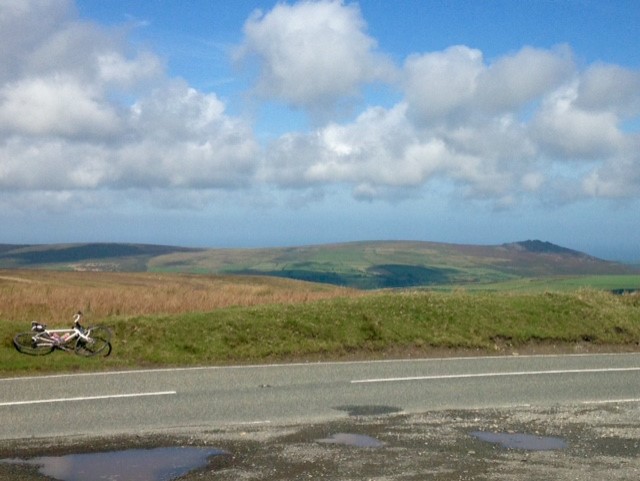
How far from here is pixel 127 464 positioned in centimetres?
841

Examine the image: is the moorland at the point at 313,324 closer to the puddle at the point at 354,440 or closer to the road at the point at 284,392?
the road at the point at 284,392

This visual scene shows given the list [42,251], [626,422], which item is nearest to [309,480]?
[626,422]

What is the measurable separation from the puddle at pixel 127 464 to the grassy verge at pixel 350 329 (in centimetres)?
779

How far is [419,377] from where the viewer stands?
1507 cm

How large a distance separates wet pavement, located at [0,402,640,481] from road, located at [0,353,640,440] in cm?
76

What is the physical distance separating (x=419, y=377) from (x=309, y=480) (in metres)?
7.76

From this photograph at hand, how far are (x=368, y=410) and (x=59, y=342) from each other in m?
8.34

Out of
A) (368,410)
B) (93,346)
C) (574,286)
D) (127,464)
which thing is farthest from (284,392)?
(574,286)

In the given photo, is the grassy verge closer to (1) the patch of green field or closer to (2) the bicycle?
(2) the bicycle

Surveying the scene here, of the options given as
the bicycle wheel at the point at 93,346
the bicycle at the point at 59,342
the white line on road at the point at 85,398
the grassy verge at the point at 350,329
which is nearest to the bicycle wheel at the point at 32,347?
the bicycle at the point at 59,342

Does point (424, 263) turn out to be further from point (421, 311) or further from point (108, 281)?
point (421, 311)

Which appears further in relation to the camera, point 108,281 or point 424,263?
point 424,263

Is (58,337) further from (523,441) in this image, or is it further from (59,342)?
(523,441)

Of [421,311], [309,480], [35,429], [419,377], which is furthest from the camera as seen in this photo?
[421,311]
